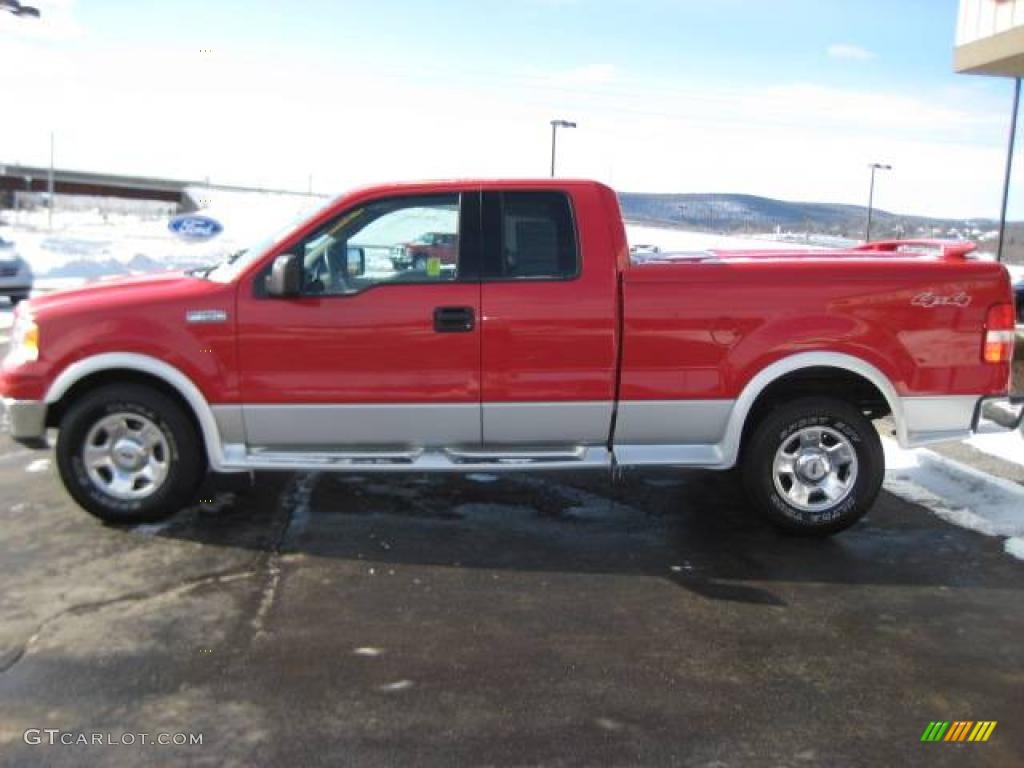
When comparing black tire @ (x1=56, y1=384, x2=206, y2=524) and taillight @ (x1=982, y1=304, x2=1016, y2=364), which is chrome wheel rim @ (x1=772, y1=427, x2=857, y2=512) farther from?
black tire @ (x1=56, y1=384, x2=206, y2=524)

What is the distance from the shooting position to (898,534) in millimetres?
5508

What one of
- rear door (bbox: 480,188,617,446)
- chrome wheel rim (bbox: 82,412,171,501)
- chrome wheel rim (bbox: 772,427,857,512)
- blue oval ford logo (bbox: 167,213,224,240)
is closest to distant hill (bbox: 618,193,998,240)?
rear door (bbox: 480,188,617,446)

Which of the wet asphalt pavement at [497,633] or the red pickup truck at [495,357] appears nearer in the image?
the wet asphalt pavement at [497,633]

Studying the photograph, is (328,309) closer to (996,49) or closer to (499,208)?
(499,208)

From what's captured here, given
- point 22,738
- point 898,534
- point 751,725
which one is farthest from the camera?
point 898,534

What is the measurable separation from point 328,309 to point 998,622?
3718 millimetres

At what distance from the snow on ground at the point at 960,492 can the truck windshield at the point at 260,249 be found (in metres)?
3.97

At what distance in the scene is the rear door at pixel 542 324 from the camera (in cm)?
512

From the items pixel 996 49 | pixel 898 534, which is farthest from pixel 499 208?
pixel 996 49

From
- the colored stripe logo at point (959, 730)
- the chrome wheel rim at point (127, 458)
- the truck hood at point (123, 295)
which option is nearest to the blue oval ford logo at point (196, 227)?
the truck hood at point (123, 295)

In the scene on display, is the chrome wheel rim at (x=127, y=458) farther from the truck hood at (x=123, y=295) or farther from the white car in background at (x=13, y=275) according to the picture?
the white car in background at (x=13, y=275)

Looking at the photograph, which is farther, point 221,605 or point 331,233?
point 331,233

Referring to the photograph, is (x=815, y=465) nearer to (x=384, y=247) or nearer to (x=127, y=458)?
(x=384, y=247)

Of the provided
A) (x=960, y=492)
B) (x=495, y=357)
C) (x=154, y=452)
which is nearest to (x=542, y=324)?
(x=495, y=357)
